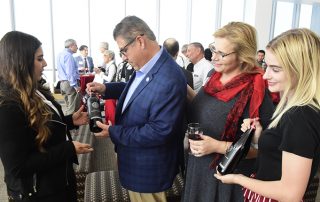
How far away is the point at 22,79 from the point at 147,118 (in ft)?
2.01

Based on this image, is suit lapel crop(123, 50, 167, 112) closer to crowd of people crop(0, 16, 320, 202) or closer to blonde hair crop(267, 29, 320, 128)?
crowd of people crop(0, 16, 320, 202)

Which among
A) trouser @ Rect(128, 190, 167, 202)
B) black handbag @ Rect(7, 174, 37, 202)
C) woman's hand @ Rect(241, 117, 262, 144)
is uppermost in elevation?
woman's hand @ Rect(241, 117, 262, 144)

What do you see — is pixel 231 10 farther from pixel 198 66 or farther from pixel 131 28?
pixel 131 28

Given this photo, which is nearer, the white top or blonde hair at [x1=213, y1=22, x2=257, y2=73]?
blonde hair at [x1=213, y1=22, x2=257, y2=73]

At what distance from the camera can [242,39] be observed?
1.41 meters

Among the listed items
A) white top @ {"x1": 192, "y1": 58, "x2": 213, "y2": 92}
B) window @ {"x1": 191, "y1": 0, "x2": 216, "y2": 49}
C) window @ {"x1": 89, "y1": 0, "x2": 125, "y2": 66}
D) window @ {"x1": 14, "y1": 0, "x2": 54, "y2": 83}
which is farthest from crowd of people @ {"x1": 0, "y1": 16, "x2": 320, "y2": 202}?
window @ {"x1": 191, "y1": 0, "x2": 216, "y2": 49}

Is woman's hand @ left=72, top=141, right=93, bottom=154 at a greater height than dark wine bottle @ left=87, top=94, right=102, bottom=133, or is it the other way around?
dark wine bottle @ left=87, top=94, right=102, bottom=133

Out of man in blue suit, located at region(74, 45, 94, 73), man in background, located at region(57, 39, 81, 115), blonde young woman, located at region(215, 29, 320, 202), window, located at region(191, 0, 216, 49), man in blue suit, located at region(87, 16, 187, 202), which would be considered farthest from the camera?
window, located at region(191, 0, 216, 49)

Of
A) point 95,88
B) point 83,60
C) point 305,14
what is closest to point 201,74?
point 95,88

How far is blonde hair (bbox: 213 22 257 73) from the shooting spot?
4.62 feet

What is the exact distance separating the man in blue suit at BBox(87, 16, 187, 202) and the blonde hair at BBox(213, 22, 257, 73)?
1.00ft

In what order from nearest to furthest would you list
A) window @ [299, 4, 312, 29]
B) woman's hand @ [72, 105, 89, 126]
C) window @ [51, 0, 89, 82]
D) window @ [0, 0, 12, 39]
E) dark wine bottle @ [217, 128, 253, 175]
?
dark wine bottle @ [217, 128, 253, 175] < woman's hand @ [72, 105, 89, 126] < window @ [0, 0, 12, 39] < window @ [51, 0, 89, 82] < window @ [299, 4, 312, 29]

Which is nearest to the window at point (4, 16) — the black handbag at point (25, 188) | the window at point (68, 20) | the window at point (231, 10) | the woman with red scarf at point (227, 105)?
the window at point (68, 20)

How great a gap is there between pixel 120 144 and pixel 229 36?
794 mm
